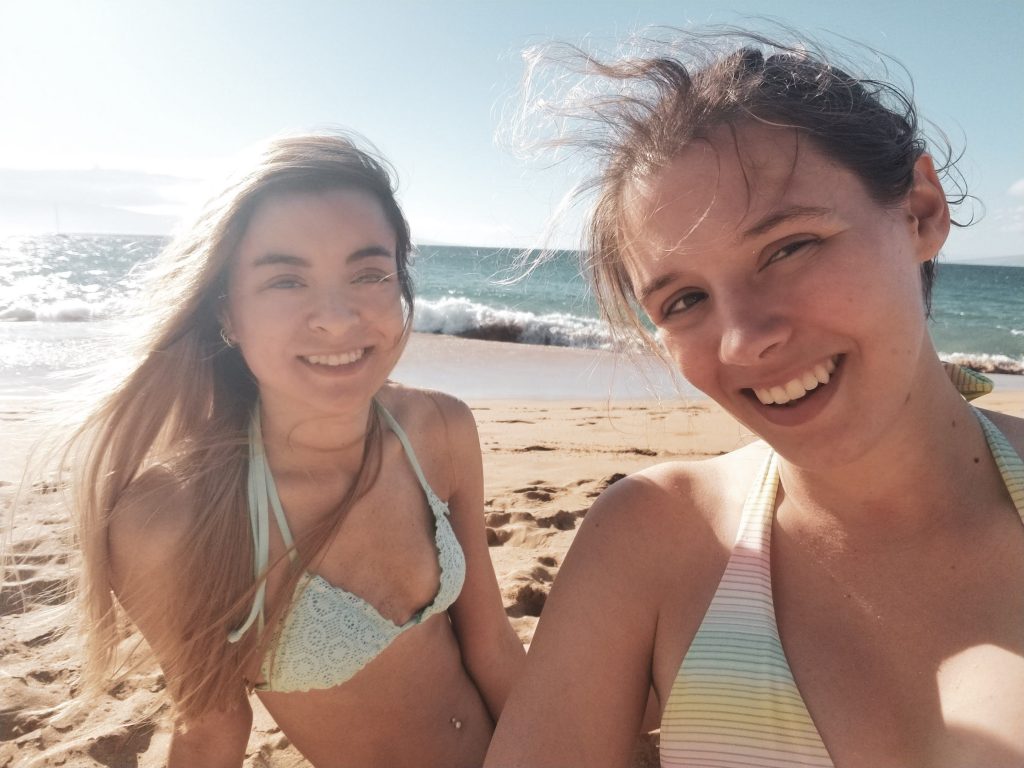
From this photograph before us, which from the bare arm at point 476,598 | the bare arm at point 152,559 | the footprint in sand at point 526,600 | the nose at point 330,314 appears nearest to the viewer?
the bare arm at point 152,559

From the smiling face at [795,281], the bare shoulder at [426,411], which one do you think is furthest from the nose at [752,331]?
the bare shoulder at [426,411]

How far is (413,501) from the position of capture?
2.41m

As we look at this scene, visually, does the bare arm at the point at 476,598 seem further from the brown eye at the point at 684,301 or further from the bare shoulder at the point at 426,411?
the brown eye at the point at 684,301

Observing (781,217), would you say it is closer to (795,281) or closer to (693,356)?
(795,281)

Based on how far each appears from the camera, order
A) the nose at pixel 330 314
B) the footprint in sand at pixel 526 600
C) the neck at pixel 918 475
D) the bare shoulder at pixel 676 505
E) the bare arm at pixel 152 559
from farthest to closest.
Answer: the footprint in sand at pixel 526 600 → the nose at pixel 330 314 → the bare arm at pixel 152 559 → the bare shoulder at pixel 676 505 → the neck at pixel 918 475

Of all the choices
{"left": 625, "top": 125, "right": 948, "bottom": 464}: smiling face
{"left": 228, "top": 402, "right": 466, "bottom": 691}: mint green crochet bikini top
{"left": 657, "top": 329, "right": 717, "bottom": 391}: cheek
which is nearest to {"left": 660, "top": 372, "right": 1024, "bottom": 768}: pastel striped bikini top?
{"left": 625, "top": 125, "right": 948, "bottom": 464}: smiling face

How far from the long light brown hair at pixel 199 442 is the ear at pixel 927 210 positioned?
1588 millimetres

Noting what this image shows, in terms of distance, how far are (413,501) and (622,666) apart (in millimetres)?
1035

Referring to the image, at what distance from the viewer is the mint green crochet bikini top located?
2061 mm

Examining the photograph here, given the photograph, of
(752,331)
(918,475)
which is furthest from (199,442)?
(918,475)

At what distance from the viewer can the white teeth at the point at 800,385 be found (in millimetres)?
1408

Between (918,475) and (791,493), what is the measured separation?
26cm

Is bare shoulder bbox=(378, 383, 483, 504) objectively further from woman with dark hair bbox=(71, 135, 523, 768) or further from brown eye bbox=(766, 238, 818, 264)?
brown eye bbox=(766, 238, 818, 264)

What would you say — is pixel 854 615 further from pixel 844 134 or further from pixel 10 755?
pixel 10 755
